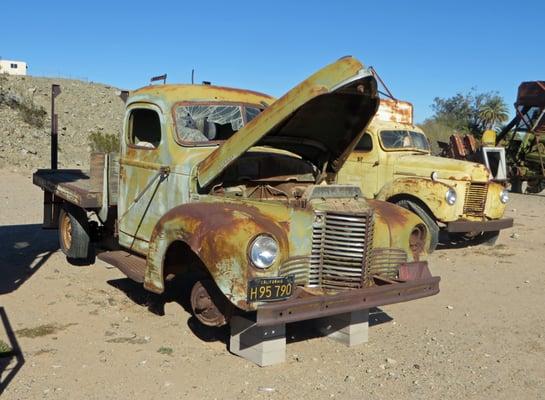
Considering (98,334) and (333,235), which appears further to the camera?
(98,334)

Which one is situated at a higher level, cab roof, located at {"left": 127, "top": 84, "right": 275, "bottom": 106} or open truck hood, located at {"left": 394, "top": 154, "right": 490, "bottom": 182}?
cab roof, located at {"left": 127, "top": 84, "right": 275, "bottom": 106}

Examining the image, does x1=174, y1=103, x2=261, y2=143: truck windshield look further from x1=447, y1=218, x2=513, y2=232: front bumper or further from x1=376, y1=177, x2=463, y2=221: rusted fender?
x1=447, y1=218, x2=513, y2=232: front bumper

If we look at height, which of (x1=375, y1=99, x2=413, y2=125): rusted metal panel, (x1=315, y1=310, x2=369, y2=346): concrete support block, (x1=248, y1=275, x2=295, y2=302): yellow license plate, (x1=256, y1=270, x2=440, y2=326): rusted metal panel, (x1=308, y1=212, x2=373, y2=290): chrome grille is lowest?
(x1=315, y1=310, x2=369, y2=346): concrete support block

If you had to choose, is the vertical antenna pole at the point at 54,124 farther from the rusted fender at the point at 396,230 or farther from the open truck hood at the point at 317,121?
the rusted fender at the point at 396,230

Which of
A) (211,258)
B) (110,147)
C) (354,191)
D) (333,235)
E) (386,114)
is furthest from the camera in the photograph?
(110,147)

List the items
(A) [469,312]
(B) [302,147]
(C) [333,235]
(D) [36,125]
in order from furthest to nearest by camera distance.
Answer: (D) [36,125] → (A) [469,312] → (B) [302,147] → (C) [333,235]

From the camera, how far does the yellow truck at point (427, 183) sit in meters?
9.25

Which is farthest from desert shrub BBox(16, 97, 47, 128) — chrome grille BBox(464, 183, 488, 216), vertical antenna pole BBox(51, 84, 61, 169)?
chrome grille BBox(464, 183, 488, 216)

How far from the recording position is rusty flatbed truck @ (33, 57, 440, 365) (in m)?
4.28

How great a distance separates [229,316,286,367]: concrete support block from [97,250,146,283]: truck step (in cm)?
108

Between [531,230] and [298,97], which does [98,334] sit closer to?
[298,97]

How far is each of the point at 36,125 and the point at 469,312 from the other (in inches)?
1219

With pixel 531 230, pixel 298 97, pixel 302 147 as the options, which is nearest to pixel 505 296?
pixel 302 147

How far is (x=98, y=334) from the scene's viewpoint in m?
5.25
